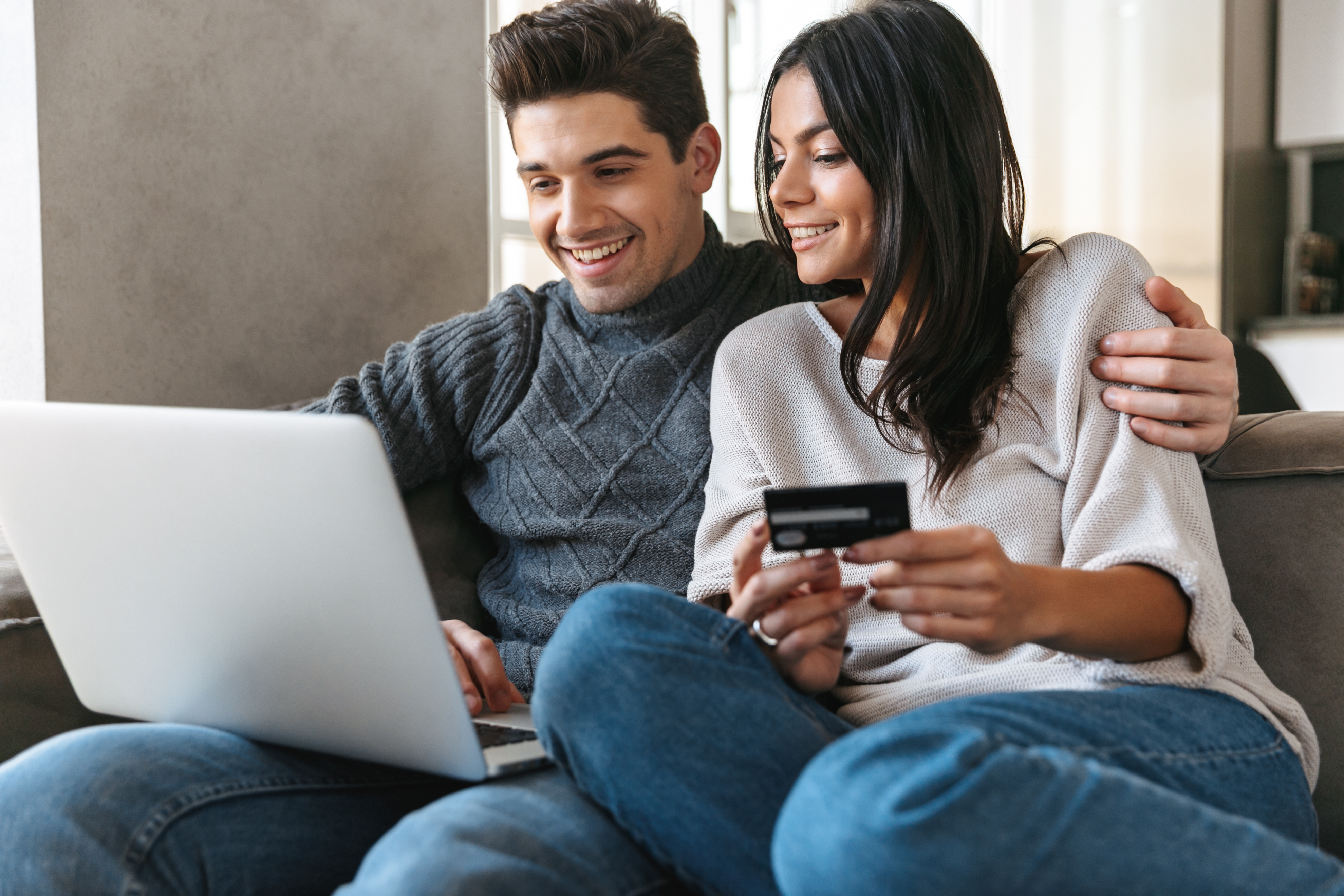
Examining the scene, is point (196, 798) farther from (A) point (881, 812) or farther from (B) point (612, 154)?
(B) point (612, 154)

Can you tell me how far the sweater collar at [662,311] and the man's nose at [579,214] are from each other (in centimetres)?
10

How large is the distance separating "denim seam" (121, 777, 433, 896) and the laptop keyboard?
8 cm

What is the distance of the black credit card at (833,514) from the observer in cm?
75

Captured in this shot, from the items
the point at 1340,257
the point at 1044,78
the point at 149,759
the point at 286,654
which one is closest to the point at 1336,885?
the point at 286,654

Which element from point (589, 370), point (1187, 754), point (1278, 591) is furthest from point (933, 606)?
point (589, 370)

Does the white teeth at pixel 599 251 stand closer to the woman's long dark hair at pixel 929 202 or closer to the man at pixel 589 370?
the man at pixel 589 370

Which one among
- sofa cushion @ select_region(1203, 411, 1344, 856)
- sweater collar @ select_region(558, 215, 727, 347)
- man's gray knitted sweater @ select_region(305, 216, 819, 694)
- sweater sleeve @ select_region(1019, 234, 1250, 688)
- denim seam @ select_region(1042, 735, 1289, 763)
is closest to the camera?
denim seam @ select_region(1042, 735, 1289, 763)

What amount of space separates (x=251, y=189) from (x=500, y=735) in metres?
1.05

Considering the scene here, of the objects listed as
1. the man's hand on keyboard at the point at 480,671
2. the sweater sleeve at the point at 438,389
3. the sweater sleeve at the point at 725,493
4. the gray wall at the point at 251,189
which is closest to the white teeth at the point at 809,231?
the sweater sleeve at the point at 725,493

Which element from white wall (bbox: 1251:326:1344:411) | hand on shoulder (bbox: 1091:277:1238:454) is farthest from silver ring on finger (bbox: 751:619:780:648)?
white wall (bbox: 1251:326:1344:411)

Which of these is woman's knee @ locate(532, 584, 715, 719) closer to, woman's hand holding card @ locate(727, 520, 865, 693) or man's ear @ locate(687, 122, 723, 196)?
woman's hand holding card @ locate(727, 520, 865, 693)

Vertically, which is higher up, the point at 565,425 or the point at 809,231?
the point at 809,231

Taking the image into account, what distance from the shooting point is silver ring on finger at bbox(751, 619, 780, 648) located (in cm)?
92

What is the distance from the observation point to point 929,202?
1.11m
